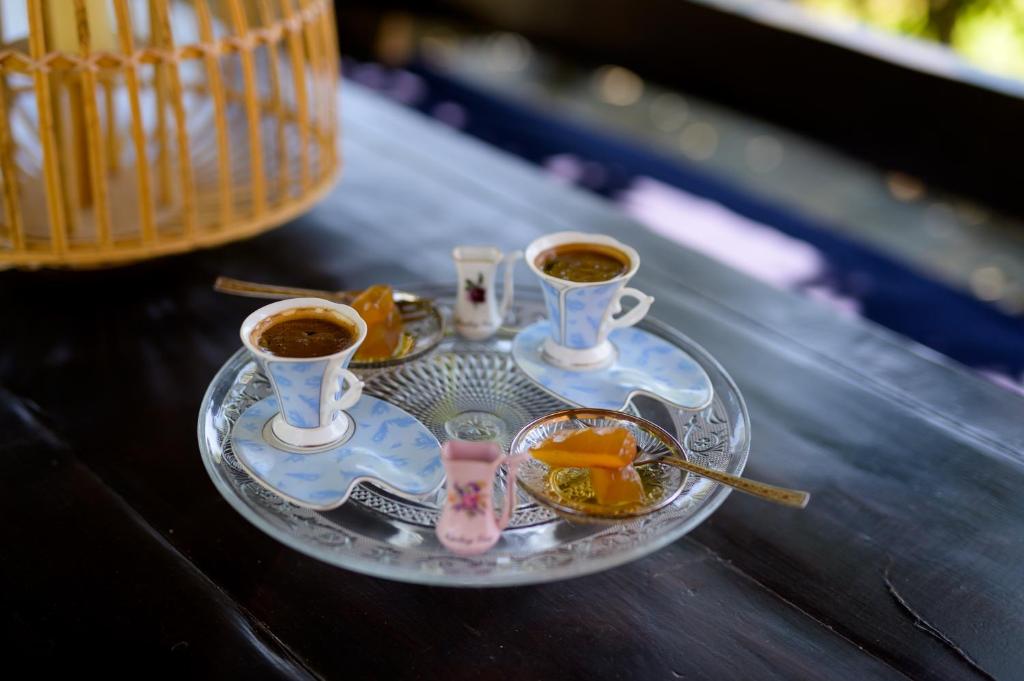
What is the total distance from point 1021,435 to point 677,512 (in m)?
0.50

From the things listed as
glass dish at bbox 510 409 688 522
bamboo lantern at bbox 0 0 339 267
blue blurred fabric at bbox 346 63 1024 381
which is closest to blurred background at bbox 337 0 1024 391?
blue blurred fabric at bbox 346 63 1024 381

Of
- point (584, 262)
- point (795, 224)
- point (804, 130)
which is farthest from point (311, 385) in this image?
point (804, 130)

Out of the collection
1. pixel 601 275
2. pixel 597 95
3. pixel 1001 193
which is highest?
pixel 601 275

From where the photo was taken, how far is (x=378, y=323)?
1.05 meters

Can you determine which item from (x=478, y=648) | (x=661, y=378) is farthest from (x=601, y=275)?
(x=478, y=648)

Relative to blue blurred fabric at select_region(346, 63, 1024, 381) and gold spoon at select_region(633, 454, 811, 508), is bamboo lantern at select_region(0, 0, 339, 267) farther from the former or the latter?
blue blurred fabric at select_region(346, 63, 1024, 381)

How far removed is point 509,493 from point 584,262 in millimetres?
336

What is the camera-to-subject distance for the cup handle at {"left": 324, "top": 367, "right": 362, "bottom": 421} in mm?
870

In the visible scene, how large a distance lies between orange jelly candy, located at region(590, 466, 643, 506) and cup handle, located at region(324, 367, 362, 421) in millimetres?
231

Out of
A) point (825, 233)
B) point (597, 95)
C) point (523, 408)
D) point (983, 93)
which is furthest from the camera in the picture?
point (597, 95)

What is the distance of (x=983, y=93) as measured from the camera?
73.5 inches

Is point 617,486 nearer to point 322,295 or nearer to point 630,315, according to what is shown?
point 630,315

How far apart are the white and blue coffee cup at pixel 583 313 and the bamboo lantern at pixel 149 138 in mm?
458

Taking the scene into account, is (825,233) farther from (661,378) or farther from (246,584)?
(246,584)
